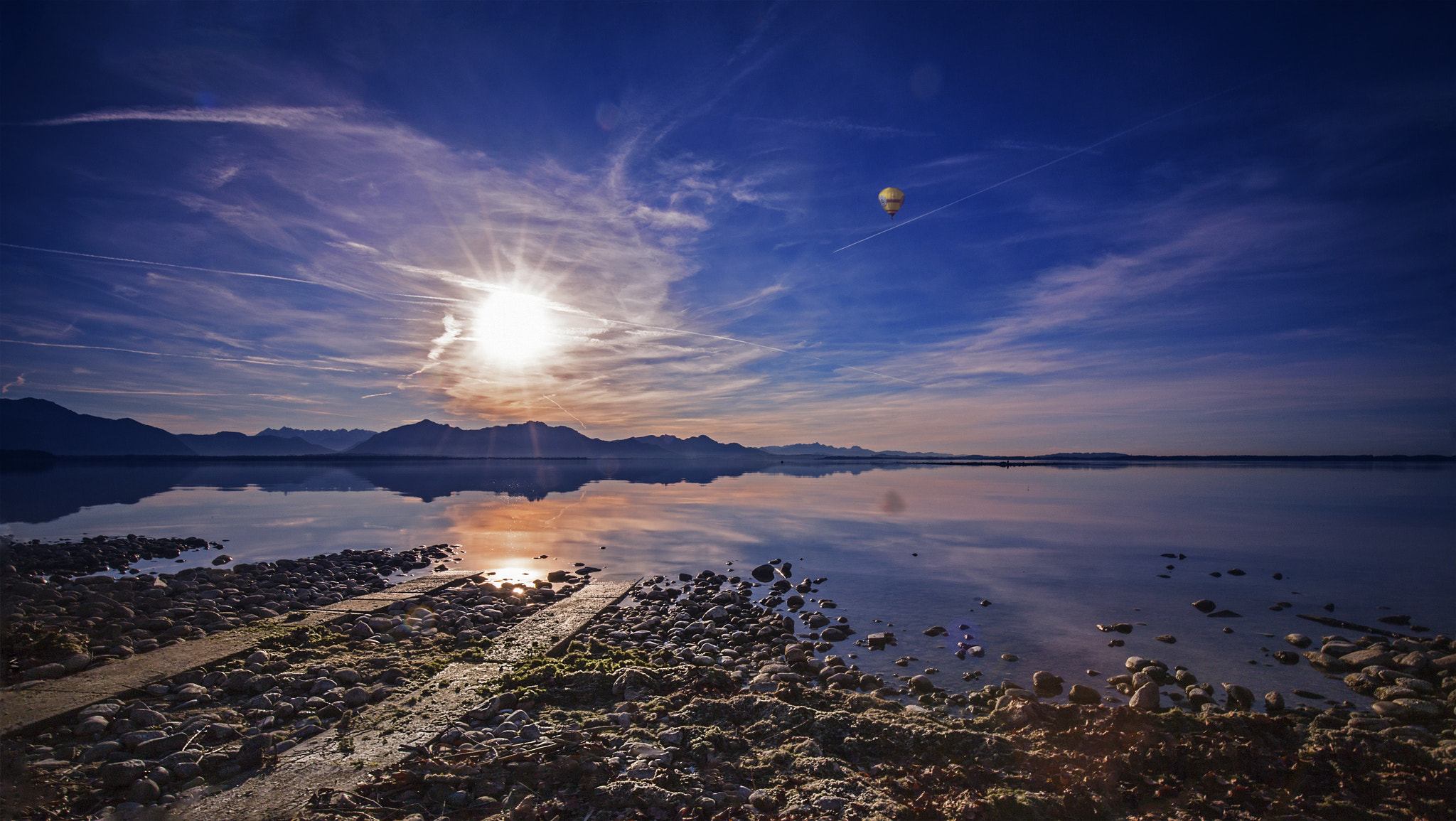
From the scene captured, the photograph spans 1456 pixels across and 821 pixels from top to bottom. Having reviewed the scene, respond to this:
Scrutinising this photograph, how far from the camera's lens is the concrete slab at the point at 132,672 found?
312 inches

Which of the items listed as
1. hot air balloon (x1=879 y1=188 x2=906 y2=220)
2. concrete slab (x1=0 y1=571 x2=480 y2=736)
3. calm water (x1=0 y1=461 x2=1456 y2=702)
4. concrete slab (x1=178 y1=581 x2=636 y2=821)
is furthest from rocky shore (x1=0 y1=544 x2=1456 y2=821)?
hot air balloon (x1=879 y1=188 x2=906 y2=220)

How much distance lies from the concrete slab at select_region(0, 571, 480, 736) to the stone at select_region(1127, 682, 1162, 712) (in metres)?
14.4

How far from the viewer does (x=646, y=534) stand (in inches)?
1206

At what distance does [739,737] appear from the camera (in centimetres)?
770

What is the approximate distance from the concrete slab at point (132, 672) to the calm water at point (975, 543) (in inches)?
365

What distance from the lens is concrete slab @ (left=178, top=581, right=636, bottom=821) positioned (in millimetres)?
6055

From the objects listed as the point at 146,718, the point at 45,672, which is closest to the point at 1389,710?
the point at 146,718

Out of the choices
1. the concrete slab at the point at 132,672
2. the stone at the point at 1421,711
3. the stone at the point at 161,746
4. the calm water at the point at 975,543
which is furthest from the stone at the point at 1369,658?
the concrete slab at the point at 132,672

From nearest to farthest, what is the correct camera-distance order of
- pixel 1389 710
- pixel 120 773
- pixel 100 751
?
pixel 120 773
pixel 100 751
pixel 1389 710

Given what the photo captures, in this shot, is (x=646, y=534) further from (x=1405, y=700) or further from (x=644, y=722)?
(x=1405, y=700)

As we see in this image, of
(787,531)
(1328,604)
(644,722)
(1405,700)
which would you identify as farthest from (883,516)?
(644,722)

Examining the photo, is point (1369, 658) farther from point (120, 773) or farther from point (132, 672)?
point (132, 672)

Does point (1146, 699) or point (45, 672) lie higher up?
point (45, 672)

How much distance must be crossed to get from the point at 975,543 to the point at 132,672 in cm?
2720
